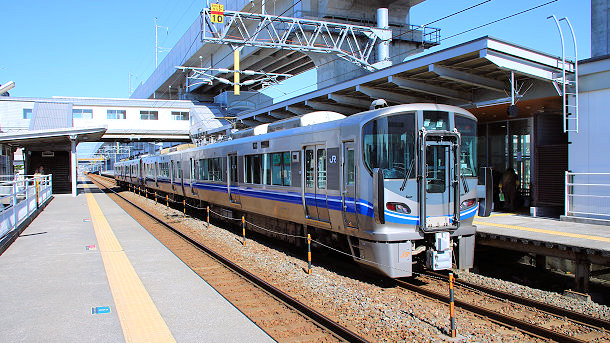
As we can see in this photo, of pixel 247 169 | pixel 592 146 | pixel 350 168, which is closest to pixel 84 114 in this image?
pixel 247 169

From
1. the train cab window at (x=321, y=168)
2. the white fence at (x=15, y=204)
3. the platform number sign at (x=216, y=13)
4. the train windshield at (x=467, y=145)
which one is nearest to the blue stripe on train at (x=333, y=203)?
the train cab window at (x=321, y=168)

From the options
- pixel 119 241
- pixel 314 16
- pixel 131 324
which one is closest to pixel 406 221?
pixel 131 324

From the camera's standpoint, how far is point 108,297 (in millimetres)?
7031

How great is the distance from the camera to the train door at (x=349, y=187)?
797 centimetres

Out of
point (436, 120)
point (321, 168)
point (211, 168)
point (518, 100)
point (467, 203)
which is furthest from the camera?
point (211, 168)

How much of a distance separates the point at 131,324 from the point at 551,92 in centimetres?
1022

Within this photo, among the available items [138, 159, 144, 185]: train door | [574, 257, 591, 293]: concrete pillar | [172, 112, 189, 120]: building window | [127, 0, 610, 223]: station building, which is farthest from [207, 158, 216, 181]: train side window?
[172, 112, 189, 120]: building window

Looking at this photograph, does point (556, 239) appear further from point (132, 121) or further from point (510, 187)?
point (132, 121)

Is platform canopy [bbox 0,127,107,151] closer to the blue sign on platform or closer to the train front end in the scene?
the blue sign on platform

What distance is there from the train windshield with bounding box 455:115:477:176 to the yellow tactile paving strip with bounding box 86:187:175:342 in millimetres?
5526

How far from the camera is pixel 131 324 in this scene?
585 centimetres

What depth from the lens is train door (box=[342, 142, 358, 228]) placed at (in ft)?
26.2

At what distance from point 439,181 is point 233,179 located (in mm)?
7566

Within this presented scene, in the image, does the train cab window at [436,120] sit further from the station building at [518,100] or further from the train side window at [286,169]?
the train side window at [286,169]
